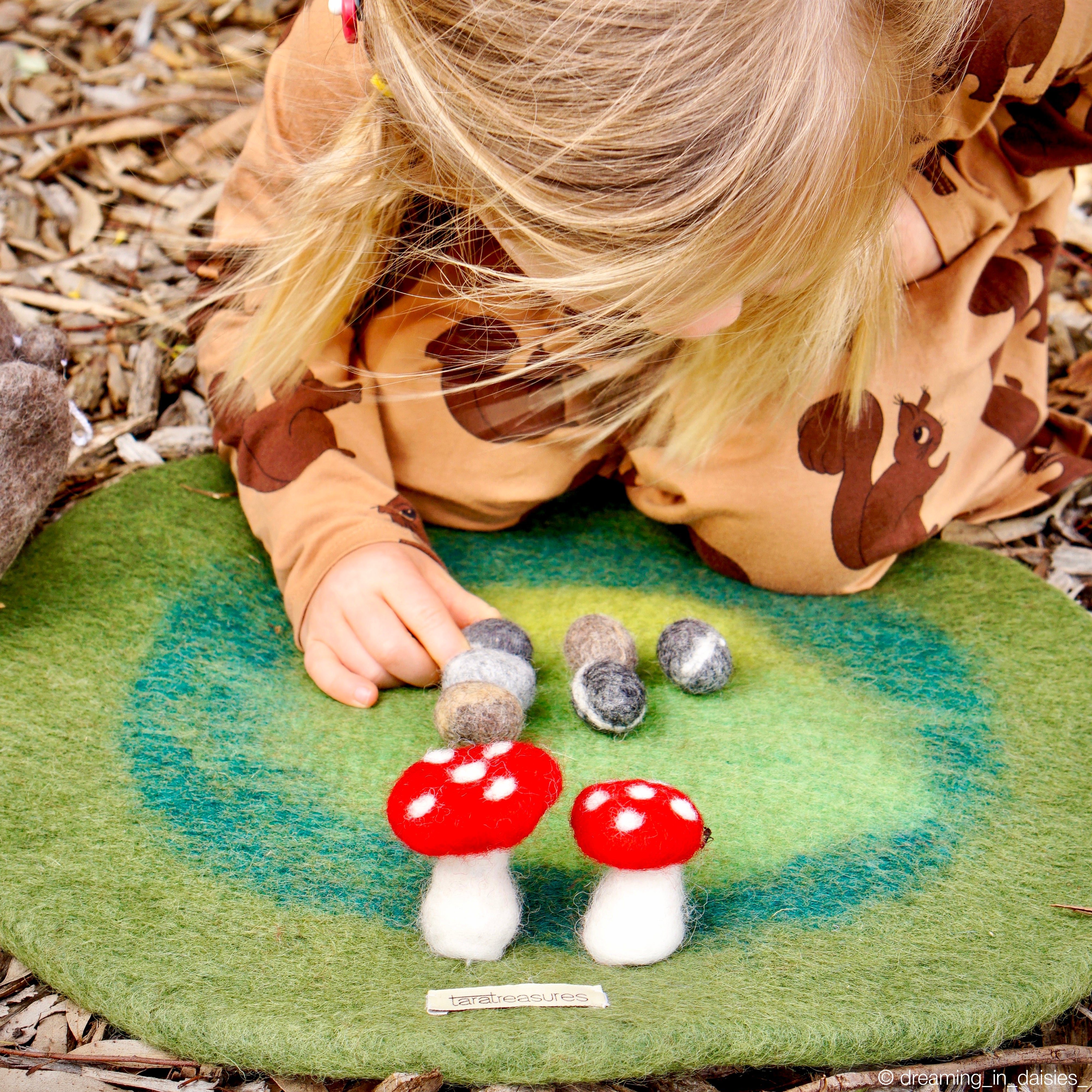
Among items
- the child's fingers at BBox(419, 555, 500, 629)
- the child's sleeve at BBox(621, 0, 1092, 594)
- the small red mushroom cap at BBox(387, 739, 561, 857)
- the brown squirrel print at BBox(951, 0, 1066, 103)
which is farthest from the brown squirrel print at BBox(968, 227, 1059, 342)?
the small red mushroom cap at BBox(387, 739, 561, 857)

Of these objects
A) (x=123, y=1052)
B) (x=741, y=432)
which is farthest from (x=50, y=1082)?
(x=741, y=432)

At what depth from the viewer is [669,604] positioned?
1460 mm

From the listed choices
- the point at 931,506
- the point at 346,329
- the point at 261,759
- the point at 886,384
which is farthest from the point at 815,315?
the point at 261,759

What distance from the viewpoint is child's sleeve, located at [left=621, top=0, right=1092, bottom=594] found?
1.42 m

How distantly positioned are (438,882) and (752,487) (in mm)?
767

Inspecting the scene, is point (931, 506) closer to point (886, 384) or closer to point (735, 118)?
point (886, 384)

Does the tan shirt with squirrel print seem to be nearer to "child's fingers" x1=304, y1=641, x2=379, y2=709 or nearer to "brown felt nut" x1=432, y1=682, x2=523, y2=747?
"child's fingers" x1=304, y1=641, x2=379, y2=709

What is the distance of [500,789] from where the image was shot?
822 mm

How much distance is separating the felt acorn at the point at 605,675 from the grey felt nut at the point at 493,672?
0.06 meters

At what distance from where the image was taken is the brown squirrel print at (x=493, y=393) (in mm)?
1443

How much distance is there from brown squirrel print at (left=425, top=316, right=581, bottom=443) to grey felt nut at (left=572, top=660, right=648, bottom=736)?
443 mm

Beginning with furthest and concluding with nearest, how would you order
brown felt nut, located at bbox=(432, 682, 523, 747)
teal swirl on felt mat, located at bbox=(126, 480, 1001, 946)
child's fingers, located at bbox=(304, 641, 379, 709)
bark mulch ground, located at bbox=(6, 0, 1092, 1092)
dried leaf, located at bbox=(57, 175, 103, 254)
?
dried leaf, located at bbox=(57, 175, 103, 254)
bark mulch ground, located at bbox=(6, 0, 1092, 1092)
child's fingers, located at bbox=(304, 641, 379, 709)
brown felt nut, located at bbox=(432, 682, 523, 747)
teal swirl on felt mat, located at bbox=(126, 480, 1001, 946)

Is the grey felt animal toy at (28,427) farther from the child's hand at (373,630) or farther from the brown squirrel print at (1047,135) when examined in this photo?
the brown squirrel print at (1047,135)

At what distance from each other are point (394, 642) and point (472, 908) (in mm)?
421
